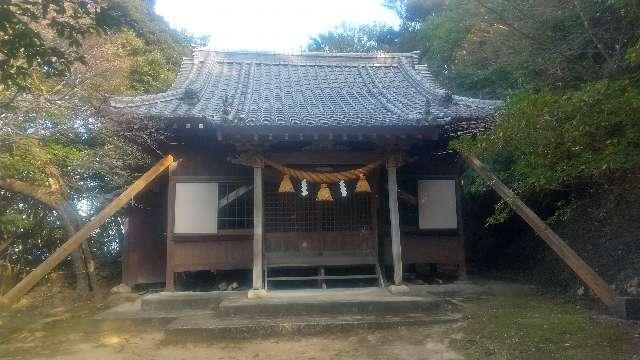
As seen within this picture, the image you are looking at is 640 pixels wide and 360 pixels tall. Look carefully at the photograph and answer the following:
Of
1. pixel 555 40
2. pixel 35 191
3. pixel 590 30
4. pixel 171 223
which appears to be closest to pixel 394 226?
pixel 171 223

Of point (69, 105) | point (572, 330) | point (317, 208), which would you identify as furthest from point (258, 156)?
point (572, 330)

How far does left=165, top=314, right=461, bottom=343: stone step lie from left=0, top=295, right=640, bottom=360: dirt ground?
123 mm

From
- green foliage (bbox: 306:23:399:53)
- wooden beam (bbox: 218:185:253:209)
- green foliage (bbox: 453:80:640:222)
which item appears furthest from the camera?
green foliage (bbox: 306:23:399:53)

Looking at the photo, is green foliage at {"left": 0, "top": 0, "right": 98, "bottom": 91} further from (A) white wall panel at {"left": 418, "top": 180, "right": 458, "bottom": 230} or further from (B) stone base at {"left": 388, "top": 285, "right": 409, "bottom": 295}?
(A) white wall panel at {"left": 418, "top": 180, "right": 458, "bottom": 230}

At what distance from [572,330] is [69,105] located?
9931 millimetres

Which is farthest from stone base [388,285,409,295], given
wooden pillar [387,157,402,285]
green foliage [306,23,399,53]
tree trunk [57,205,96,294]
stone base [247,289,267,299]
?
green foliage [306,23,399,53]

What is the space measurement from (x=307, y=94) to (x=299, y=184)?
2.71 meters

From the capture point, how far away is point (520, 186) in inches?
338

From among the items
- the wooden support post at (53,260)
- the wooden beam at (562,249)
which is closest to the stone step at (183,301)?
the wooden support post at (53,260)

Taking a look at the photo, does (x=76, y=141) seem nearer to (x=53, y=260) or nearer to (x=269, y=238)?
(x=53, y=260)

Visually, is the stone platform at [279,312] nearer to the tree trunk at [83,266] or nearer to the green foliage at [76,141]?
the green foliage at [76,141]

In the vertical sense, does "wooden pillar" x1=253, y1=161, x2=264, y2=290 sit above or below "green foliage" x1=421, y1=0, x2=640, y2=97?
below

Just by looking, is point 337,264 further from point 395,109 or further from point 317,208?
point 395,109

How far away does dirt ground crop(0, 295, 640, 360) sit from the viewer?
250 inches
